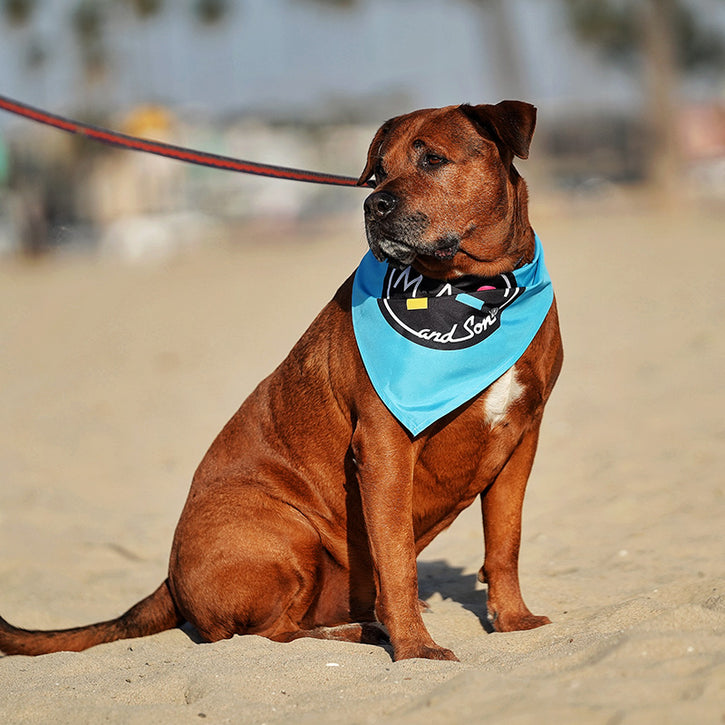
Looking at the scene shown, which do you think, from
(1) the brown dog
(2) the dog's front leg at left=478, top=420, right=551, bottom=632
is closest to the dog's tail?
(1) the brown dog

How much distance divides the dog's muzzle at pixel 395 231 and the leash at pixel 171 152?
88cm

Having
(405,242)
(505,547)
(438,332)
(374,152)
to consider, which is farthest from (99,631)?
(374,152)

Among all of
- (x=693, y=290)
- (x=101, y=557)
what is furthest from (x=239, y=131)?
(x=101, y=557)

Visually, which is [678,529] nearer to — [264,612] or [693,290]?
[264,612]

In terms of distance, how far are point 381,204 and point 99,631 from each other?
215 centimetres

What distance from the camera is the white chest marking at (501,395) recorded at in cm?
403

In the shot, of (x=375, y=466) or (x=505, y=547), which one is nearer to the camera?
(x=375, y=466)

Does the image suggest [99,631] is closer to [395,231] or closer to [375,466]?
[375,466]

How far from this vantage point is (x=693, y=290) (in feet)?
43.8

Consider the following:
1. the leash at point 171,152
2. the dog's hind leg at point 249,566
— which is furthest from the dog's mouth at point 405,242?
the dog's hind leg at point 249,566

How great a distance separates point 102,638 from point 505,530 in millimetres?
1751

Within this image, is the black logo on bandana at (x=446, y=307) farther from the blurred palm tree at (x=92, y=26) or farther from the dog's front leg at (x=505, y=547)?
the blurred palm tree at (x=92, y=26)

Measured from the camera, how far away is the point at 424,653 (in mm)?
3830

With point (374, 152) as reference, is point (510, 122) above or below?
above
